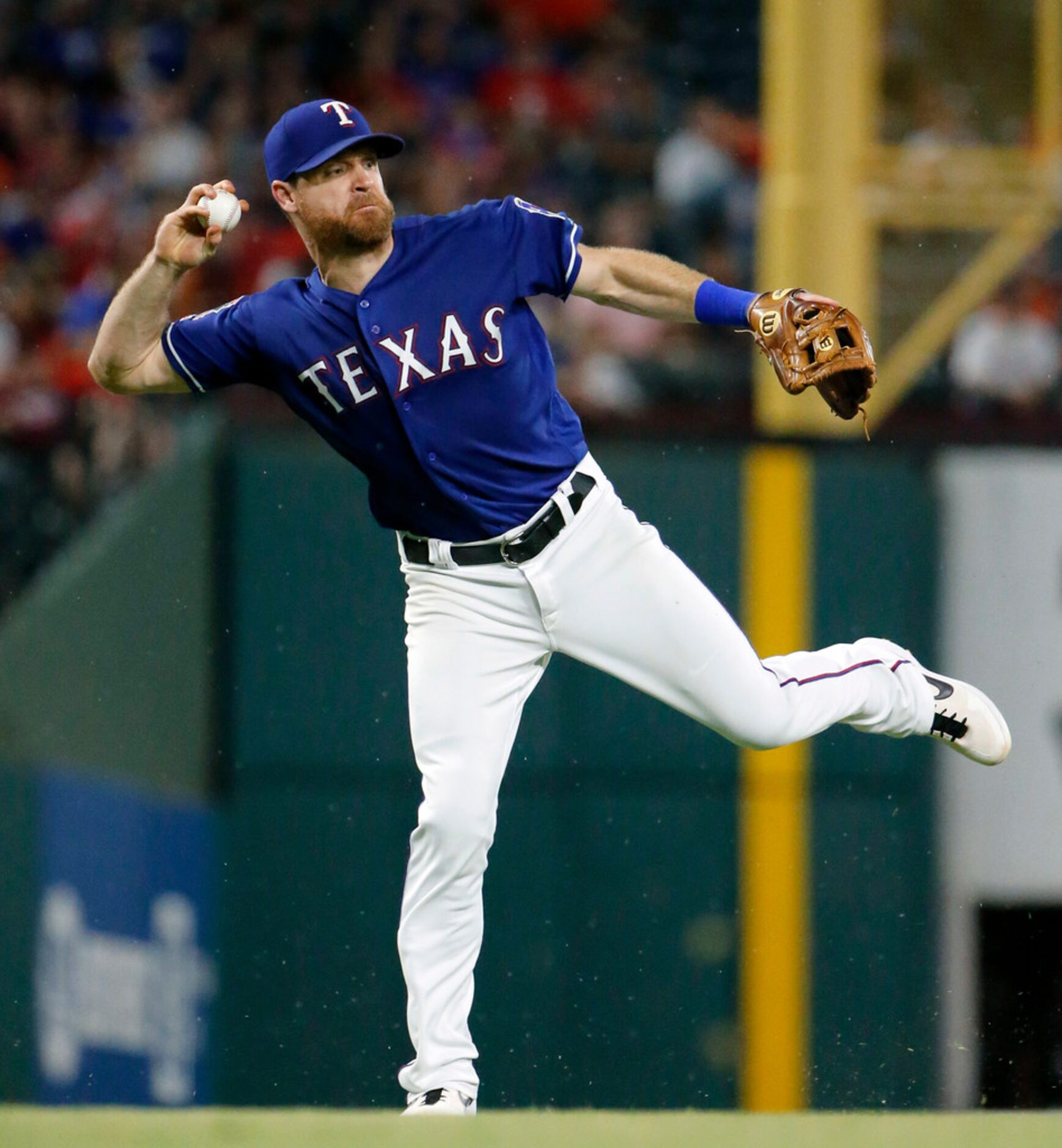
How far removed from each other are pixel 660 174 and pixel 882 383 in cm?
266

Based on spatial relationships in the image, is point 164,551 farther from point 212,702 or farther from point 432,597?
point 432,597

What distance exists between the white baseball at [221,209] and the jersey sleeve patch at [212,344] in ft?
0.68

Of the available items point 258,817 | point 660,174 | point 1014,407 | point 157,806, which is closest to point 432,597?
point 258,817

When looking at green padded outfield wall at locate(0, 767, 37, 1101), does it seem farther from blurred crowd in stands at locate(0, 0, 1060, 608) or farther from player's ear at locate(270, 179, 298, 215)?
player's ear at locate(270, 179, 298, 215)

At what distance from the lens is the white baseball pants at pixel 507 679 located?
13.6 feet

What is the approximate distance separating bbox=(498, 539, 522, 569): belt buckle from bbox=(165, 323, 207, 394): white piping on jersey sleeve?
73 centimetres

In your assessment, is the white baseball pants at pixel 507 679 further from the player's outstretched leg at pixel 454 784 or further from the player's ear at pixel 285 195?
the player's ear at pixel 285 195

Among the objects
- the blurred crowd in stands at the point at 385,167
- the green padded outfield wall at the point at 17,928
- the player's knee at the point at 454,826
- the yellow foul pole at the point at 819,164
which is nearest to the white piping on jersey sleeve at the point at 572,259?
the player's knee at the point at 454,826

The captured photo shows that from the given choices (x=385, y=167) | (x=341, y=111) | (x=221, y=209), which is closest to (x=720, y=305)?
(x=341, y=111)

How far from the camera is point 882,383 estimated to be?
6.73m

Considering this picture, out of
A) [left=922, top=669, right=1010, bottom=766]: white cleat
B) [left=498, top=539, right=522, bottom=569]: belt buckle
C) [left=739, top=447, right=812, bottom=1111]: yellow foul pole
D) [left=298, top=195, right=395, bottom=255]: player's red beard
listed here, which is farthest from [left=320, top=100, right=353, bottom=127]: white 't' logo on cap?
[left=739, top=447, right=812, bottom=1111]: yellow foul pole

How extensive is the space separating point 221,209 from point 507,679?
1165 millimetres

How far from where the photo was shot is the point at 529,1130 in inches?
139

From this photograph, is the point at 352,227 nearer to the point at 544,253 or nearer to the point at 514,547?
the point at 544,253
